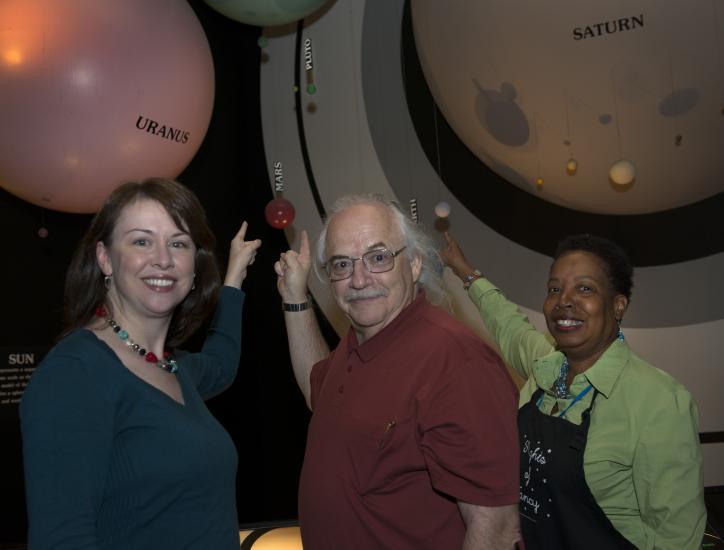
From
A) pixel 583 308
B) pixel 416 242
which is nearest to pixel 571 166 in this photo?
pixel 583 308

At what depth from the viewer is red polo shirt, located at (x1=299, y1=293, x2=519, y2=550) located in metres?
1.19

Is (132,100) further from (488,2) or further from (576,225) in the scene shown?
(576,225)

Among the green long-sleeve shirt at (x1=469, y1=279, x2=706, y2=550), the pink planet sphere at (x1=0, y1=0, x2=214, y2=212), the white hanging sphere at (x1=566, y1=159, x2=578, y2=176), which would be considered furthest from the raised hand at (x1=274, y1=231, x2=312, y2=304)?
the white hanging sphere at (x1=566, y1=159, x2=578, y2=176)

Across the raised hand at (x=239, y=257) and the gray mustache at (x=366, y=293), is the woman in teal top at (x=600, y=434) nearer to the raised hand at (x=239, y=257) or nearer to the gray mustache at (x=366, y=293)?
the gray mustache at (x=366, y=293)

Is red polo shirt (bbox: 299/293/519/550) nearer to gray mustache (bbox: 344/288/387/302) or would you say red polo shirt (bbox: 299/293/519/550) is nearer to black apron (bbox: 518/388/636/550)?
gray mustache (bbox: 344/288/387/302)

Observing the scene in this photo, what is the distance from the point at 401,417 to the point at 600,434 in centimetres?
56

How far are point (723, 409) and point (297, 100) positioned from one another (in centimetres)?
242

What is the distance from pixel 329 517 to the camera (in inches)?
53.0

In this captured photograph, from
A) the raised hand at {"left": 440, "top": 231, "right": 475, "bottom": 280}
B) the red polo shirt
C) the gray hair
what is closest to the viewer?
the red polo shirt

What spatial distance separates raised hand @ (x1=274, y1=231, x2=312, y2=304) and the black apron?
29.4 inches

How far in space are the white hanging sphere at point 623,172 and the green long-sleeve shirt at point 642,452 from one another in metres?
0.70

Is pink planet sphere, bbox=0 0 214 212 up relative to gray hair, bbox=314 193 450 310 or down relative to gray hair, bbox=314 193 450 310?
up

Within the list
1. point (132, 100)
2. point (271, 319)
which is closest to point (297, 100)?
point (271, 319)

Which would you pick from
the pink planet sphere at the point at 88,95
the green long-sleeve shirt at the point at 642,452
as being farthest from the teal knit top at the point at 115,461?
the pink planet sphere at the point at 88,95
